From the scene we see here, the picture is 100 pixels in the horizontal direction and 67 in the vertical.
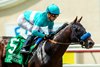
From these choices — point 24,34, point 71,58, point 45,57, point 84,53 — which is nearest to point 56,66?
point 45,57

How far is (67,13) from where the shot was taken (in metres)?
10.6

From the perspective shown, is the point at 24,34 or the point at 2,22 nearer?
the point at 24,34

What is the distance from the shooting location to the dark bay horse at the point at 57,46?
5.88 m

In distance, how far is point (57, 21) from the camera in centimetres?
1055

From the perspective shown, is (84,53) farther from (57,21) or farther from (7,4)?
(7,4)

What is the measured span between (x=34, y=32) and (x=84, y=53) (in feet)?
13.5

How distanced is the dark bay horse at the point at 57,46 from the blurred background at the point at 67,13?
3919mm

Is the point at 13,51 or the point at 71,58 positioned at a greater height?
the point at 13,51

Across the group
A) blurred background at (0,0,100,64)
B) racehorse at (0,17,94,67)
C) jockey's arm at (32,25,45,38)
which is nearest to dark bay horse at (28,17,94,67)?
racehorse at (0,17,94,67)

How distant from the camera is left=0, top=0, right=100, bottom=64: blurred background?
10367 mm

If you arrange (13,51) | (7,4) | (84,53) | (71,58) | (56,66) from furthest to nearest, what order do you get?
(7,4) → (84,53) → (71,58) → (13,51) → (56,66)

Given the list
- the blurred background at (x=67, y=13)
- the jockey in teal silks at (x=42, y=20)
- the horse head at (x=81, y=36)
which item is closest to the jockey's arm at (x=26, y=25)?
the jockey in teal silks at (x=42, y=20)

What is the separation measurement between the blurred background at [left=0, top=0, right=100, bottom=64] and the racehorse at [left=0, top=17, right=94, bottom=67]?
12.8ft

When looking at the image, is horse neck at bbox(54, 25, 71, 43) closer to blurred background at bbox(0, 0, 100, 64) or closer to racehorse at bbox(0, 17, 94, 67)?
racehorse at bbox(0, 17, 94, 67)
